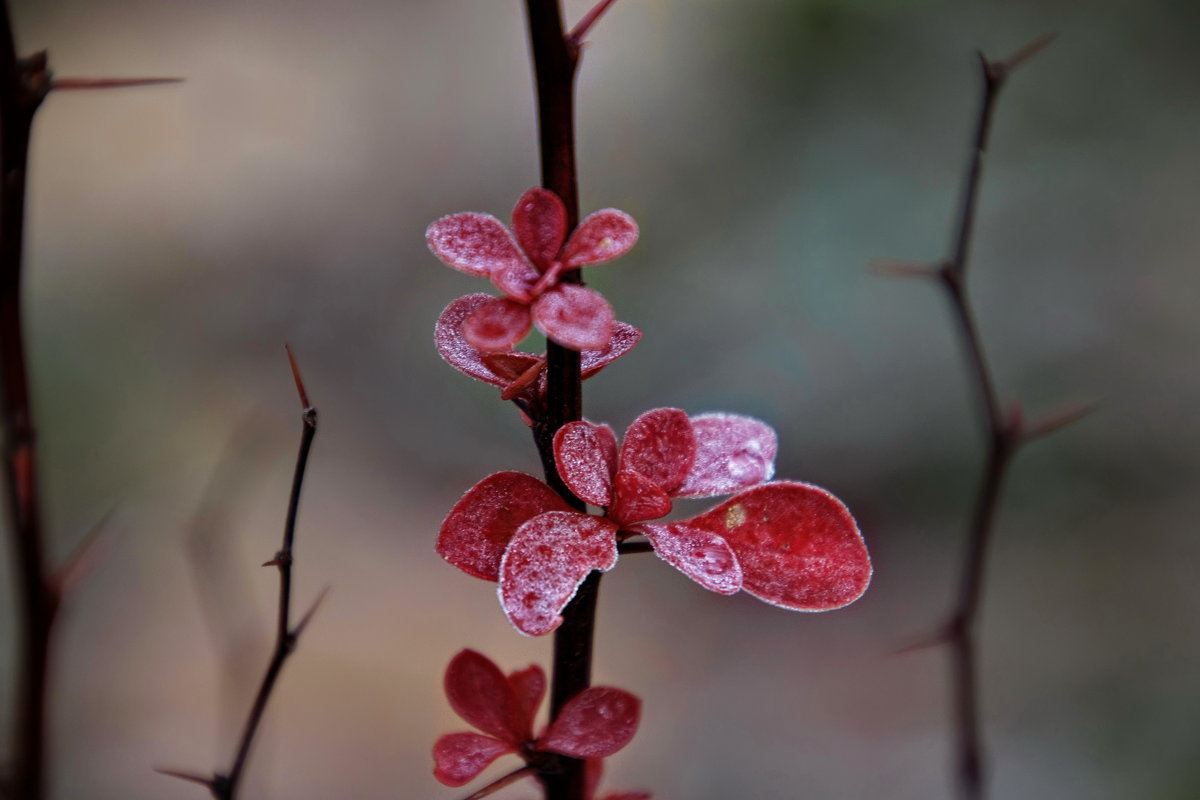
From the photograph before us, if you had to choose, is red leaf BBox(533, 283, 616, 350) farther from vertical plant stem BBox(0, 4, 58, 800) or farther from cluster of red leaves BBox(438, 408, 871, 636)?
vertical plant stem BBox(0, 4, 58, 800)

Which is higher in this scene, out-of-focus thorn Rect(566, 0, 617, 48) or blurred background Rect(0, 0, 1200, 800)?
out-of-focus thorn Rect(566, 0, 617, 48)

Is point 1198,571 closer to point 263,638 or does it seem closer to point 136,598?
point 263,638

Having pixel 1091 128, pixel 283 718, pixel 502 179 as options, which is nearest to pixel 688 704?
pixel 283 718

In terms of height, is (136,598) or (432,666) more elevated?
(136,598)

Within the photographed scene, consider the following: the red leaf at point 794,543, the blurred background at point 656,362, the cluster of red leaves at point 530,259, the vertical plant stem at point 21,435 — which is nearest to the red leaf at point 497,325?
the cluster of red leaves at point 530,259

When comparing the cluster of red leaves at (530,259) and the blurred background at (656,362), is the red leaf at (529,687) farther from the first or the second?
the blurred background at (656,362)

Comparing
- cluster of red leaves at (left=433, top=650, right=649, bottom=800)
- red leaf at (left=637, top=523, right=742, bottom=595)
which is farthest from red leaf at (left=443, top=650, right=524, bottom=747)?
red leaf at (left=637, top=523, right=742, bottom=595)

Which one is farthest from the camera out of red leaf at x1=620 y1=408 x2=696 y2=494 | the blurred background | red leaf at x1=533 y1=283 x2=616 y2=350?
the blurred background
